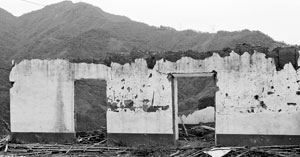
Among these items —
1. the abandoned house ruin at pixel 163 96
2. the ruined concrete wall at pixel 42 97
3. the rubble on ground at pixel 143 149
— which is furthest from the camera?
the ruined concrete wall at pixel 42 97

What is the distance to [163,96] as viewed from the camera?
12062mm

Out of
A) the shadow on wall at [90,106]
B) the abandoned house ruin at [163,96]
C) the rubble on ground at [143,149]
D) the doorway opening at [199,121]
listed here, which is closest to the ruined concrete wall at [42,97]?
the abandoned house ruin at [163,96]

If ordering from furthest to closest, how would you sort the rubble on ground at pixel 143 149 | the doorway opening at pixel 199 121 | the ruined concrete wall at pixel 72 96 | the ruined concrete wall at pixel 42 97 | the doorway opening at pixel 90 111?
the doorway opening at pixel 90 111, the ruined concrete wall at pixel 42 97, the doorway opening at pixel 199 121, the ruined concrete wall at pixel 72 96, the rubble on ground at pixel 143 149

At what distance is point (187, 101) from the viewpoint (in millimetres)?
24125

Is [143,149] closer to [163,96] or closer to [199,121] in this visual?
[163,96]

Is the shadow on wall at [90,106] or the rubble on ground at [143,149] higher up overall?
the shadow on wall at [90,106]

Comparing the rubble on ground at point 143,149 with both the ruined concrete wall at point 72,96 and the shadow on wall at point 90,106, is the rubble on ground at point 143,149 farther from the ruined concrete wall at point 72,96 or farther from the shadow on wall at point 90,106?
the shadow on wall at point 90,106

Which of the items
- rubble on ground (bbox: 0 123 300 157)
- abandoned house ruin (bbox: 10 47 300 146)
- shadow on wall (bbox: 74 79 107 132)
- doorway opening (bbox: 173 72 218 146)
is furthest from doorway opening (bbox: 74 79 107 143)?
doorway opening (bbox: 173 72 218 146)

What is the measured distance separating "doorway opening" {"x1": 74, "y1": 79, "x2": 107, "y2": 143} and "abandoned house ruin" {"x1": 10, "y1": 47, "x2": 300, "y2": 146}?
4.36 ft

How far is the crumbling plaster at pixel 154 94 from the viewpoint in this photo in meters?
11.1

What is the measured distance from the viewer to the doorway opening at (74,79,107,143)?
559 inches

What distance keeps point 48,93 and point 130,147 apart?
359 centimetres

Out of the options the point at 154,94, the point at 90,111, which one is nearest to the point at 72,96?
the point at 154,94

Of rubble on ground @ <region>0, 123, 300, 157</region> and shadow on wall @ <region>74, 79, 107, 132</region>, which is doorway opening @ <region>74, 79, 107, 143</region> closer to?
shadow on wall @ <region>74, 79, 107, 132</region>
